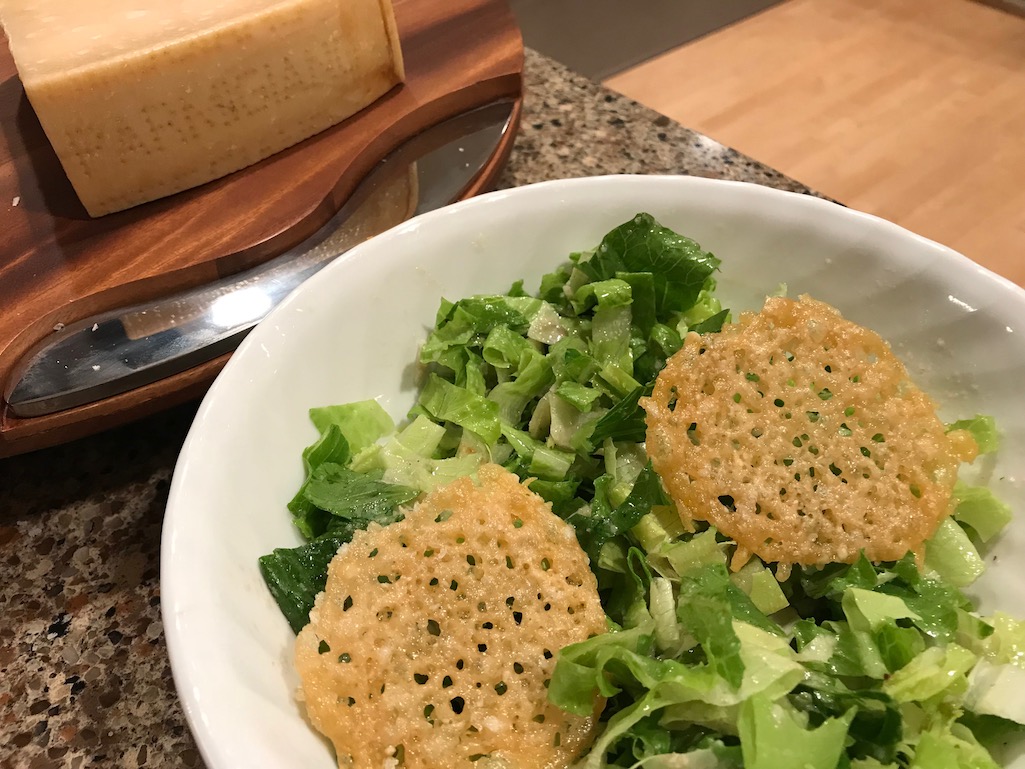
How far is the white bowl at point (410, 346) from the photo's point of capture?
0.69m

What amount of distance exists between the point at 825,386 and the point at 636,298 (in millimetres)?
268

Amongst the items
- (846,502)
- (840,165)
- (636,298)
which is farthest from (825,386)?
(840,165)

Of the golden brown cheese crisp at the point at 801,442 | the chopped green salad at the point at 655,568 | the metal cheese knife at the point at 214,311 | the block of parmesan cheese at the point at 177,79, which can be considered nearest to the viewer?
the chopped green salad at the point at 655,568

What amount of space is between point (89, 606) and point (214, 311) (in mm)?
416

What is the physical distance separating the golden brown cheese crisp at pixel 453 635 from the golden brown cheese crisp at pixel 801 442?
165 millimetres

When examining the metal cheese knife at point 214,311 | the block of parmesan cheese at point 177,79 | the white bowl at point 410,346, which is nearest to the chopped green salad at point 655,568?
the white bowl at point 410,346

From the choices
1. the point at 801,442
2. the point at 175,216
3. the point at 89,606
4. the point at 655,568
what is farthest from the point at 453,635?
the point at 175,216

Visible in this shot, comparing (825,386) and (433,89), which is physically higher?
(433,89)

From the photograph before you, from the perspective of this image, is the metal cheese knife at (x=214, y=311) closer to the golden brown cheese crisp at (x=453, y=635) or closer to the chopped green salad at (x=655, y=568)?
the chopped green salad at (x=655, y=568)

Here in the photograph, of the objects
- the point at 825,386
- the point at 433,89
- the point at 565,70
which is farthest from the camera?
the point at 565,70

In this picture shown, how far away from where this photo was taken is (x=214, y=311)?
1.09m

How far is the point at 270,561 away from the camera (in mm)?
799

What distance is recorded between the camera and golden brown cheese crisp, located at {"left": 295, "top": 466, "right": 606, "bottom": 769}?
0.70 metres

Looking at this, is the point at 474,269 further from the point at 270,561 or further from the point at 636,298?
the point at 270,561
